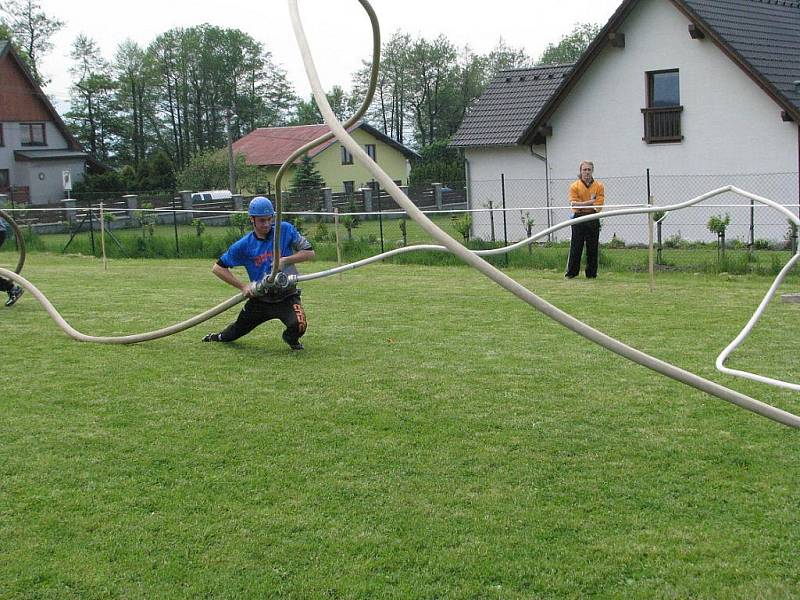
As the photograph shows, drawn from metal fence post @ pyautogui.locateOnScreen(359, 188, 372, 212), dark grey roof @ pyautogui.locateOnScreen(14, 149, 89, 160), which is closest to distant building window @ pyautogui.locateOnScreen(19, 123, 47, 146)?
dark grey roof @ pyautogui.locateOnScreen(14, 149, 89, 160)

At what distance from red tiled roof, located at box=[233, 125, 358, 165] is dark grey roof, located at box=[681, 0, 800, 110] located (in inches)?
1615

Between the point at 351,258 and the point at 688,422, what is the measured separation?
45.8ft

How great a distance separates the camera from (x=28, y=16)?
77.8 m

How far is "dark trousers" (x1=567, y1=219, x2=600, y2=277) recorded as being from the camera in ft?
49.7

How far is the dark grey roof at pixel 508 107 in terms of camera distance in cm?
2989

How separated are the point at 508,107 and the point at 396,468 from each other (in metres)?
26.3

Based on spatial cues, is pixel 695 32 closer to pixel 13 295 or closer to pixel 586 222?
pixel 586 222

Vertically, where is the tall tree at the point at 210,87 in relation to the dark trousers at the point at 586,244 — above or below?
above

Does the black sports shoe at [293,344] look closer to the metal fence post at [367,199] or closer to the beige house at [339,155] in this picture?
the metal fence post at [367,199]

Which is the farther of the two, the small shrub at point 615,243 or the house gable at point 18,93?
Answer: the house gable at point 18,93

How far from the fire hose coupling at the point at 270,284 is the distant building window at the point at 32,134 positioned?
53.4 metres

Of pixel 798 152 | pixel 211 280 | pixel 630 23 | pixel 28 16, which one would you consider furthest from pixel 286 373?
pixel 28 16

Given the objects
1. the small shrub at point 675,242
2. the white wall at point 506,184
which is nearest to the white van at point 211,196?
the white wall at point 506,184

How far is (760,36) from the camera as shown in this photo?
86.0 ft
